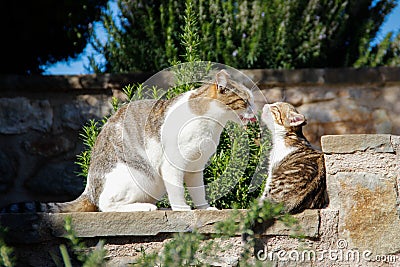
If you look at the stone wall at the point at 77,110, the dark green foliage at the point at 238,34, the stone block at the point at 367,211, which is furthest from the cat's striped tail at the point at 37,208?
the dark green foliage at the point at 238,34

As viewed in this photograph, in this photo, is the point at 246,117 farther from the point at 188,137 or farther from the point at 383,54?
the point at 383,54

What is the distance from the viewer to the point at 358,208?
2230 millimetres

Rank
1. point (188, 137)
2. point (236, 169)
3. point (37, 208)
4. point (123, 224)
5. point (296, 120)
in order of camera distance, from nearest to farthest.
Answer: point (123, 224)
point (188, 137)
point (37, 208)
point (236, 169)
point (296, 120)

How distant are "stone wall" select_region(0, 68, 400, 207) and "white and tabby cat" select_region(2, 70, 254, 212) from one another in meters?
1.48

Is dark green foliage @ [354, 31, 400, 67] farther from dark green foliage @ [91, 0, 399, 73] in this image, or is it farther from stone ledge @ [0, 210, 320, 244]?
stone ledge @ [0, 210, 320, 244]

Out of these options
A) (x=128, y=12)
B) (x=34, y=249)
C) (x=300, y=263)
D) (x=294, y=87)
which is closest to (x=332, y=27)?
(x=294, y=87)

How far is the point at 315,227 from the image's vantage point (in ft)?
7.22

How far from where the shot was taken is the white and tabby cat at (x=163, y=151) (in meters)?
2.36

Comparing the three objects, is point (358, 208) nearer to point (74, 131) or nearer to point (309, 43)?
point (74, 131)

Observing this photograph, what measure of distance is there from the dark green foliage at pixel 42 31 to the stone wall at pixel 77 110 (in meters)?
0.76

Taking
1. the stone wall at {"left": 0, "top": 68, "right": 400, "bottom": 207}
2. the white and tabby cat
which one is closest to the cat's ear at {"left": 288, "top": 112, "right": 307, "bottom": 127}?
the white and tabby cat

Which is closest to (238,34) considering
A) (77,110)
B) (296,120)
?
(77,110)

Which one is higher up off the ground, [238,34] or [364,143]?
[238,34]

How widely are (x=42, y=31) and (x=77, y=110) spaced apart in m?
1.13
